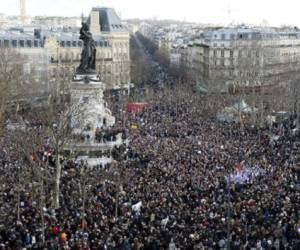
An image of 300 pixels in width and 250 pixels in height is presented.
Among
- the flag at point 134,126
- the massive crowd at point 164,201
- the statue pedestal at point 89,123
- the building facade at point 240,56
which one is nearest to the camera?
the massive crowd at point 164,201

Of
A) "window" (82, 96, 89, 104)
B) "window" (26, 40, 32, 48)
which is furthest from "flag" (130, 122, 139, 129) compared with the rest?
"window" (26, 40, 32, 48)

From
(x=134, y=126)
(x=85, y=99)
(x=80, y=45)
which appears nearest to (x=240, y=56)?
(x=80, y=45)

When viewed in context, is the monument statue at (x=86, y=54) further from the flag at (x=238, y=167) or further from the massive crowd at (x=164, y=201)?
the flag at (x=238, y=167)

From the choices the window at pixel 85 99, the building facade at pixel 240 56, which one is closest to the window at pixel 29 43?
the building facade at pixel 240 56

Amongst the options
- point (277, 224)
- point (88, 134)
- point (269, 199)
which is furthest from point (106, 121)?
point (277, 224)

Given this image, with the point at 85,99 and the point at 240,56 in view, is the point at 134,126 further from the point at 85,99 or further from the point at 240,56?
the point at 240,56

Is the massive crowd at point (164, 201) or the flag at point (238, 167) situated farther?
the flag at point (238, 167)

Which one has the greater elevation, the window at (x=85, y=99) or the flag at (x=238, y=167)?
the window at (x=85, y=99)
